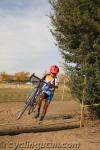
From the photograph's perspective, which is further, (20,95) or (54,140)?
(20,95)

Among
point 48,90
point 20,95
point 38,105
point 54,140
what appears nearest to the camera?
point 54,140

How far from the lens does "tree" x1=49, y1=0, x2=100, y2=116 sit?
497 inches

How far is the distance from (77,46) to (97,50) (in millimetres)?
943

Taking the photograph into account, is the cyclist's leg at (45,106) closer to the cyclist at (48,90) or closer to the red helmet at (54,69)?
the cyclist at (48,90)

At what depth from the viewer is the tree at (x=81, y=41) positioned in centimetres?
1263

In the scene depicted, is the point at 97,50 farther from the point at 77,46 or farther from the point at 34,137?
the point at 34,137

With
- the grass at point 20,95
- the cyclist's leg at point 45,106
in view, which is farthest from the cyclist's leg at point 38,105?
the grass at point 20,95

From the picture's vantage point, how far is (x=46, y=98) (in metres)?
12.9

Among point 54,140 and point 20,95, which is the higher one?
point 20,95

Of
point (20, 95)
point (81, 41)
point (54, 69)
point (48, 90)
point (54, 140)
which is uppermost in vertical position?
point (81, 41)

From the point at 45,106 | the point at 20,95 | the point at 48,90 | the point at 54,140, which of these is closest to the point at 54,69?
the point at 48,90

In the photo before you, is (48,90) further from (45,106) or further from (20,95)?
(20,95)

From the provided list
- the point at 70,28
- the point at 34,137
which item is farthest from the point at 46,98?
the point at 34,137

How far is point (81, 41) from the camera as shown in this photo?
42.8ft
